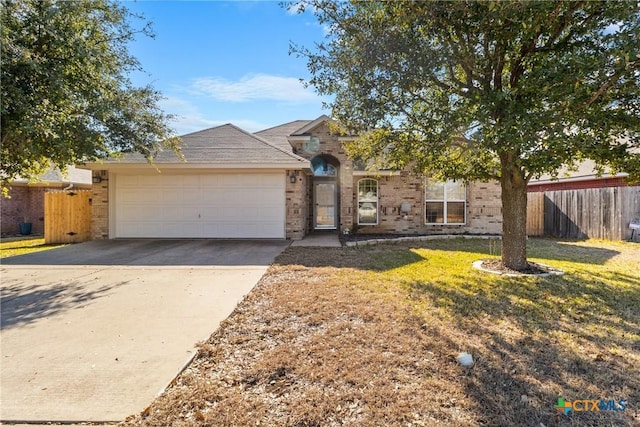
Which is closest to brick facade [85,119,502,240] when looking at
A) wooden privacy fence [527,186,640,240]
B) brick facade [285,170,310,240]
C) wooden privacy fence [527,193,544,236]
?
brick facade [285,170,310,240]

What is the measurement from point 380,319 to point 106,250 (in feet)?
31.4

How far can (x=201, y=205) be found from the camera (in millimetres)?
12531

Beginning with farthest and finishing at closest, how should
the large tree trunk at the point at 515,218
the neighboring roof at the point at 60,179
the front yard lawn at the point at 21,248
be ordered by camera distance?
the neighboring roof at the point at 60,179 < the front yard lawn at the point at 21,248 < the large tree trunk at the point at 515,218

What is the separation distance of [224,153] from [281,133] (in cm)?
498

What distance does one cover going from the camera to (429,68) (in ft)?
19.8

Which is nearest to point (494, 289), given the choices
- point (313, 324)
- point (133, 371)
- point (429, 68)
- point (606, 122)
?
point (606, 122)

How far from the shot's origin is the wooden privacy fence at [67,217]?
1284 centimetres

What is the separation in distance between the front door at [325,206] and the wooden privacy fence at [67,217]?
9.52 metres

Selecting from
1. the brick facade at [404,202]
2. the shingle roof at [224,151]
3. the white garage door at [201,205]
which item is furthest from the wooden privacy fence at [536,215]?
the white garage door at [201,205]

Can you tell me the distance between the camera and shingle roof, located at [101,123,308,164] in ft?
39.0

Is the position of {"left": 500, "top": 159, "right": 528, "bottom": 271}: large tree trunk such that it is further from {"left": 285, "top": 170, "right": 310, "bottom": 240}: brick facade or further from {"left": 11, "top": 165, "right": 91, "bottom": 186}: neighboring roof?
{"left": 11, "top": 165, "right": 91, "bottom": 186}: neighboring roof

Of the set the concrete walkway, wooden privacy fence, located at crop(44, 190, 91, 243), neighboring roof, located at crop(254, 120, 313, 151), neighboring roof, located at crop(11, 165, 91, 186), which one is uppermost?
neighboring roof, located at crop(254, 120, 313, 151)

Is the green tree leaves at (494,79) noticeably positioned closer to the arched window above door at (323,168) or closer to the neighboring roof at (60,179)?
the arched window above door at (323,168)

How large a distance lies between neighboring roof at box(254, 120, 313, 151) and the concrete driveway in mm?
7795
